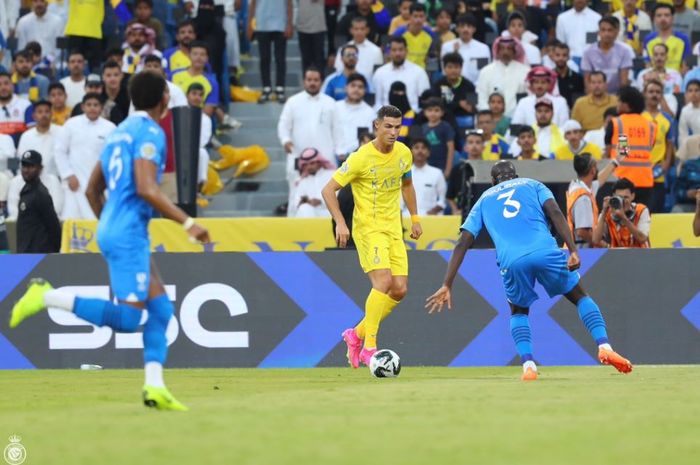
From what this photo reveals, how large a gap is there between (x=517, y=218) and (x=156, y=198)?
Answer: 4.85 metres

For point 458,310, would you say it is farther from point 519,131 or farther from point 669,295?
point 519,131

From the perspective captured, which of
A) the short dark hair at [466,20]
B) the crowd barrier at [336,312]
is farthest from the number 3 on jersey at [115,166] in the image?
the short dark hair at [466,20]

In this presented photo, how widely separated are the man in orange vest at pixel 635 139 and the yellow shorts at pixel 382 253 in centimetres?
565

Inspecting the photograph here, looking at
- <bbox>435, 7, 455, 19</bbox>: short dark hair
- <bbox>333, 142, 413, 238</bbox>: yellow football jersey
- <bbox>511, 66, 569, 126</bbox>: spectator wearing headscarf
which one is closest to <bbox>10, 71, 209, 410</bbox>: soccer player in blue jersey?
<bbox>333, 142, 413, 238</bbox>: yellow football jersey

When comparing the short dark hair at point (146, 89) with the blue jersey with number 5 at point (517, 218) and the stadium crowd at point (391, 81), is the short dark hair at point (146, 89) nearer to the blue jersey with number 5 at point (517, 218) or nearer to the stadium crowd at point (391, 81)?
the blue jersey with number 5 at point (517, 218)

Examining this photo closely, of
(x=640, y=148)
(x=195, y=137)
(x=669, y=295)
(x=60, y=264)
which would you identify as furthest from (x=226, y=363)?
(x=640, y=148)

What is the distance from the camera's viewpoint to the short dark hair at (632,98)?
19625mm

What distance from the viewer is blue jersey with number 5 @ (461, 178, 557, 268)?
535 inches

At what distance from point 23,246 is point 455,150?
21.8ft

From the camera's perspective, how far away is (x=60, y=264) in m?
17.6

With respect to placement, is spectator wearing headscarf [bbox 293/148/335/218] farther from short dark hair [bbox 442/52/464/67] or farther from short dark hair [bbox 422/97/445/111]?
short dark hair [bbox 442/52/464/67]

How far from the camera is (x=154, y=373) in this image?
381 inches

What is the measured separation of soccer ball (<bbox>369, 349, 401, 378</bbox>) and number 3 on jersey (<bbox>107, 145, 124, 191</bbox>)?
181 inches

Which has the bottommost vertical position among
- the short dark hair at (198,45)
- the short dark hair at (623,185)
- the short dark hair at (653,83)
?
the short dark hair at (623,185)
